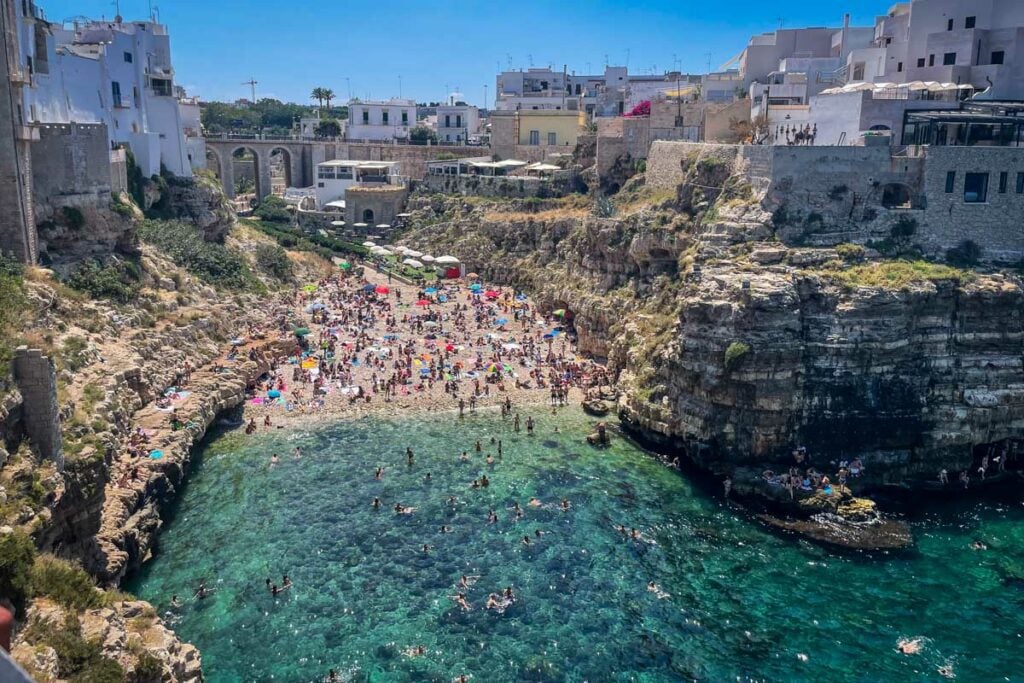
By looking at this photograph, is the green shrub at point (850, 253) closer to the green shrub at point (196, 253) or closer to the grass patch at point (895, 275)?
the grass patch at point (895, 275)

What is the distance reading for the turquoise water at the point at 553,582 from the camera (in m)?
21.3

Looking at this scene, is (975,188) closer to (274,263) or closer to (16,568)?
(16,568)

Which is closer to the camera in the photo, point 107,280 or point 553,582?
point 553,582

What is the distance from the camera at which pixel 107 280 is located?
35.1 metres

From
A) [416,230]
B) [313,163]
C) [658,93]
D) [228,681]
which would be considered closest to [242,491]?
[228,681]

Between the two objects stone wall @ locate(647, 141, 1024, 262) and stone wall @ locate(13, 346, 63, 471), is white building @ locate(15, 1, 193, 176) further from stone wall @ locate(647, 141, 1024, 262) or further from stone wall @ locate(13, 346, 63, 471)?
stone wall @ locate(647, 141, 1024, 262)

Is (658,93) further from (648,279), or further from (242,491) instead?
(242,491)

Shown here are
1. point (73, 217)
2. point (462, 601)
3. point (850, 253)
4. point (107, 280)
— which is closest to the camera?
point (462, 601)

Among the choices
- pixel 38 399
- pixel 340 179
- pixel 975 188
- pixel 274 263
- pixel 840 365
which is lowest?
pixel 840 365

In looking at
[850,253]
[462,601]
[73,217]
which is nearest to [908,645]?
[462,601]

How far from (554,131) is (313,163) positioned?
78.0 feet

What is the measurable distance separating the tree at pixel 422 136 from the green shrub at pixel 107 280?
1963 inches

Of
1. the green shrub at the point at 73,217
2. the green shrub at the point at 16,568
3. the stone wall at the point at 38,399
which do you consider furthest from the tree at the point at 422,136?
the green shrub at the point at 16,568

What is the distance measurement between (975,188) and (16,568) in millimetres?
36918
